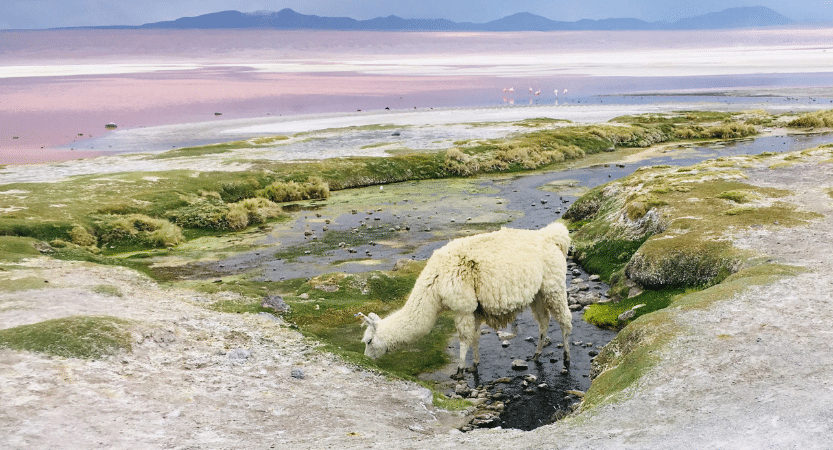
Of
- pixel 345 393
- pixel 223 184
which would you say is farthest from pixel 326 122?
pixel 345 393

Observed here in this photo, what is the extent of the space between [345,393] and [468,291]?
13.4ft

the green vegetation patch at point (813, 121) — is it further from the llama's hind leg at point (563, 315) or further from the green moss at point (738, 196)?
the llama's hind leg at point (563, 315)

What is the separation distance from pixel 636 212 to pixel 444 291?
14964mm

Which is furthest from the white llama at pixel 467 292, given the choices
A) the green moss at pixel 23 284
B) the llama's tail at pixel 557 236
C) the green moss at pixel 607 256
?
the green moss at pixel 23 284

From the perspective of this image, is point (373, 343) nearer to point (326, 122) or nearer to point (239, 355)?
point (239, 355)

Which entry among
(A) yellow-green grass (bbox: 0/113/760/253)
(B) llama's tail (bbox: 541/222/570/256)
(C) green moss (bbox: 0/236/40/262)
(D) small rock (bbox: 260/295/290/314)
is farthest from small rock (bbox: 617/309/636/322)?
(A) yellow-green grass (bbox: 0/113/760/253)

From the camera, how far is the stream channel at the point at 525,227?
15945mm

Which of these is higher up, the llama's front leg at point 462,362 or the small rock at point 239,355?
the small rock at point 239,355

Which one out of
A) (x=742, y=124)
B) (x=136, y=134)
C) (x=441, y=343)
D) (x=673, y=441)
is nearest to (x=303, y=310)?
(x=441, y=343)

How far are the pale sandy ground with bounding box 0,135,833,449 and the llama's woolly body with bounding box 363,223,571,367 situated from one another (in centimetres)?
153

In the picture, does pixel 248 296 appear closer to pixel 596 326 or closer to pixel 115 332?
pixel 115 332

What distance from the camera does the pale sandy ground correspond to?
34.9ft

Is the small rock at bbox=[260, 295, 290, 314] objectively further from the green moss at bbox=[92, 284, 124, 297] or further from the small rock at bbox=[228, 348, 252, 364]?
the small rock at bbox=[228, 348, 252, 364]

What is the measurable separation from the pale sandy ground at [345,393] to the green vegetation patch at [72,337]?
334 millimetres
